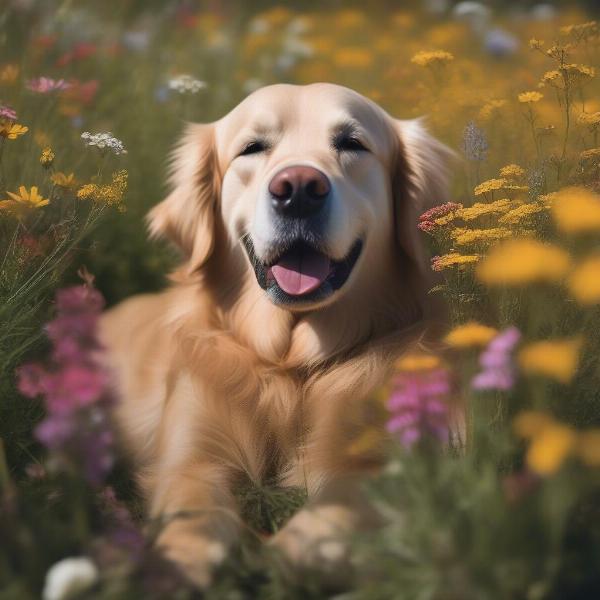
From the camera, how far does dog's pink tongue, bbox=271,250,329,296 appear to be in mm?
2416

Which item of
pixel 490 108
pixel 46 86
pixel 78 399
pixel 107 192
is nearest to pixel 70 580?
pixel 78 399

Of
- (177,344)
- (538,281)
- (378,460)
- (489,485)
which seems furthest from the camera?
(177,344)

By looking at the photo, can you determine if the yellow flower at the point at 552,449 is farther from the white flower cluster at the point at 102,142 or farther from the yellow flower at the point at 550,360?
the white flower cluster at the point at 102,142

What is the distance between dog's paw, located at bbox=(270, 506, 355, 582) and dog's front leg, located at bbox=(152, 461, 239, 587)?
0.46 ft

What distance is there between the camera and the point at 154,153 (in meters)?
4.19

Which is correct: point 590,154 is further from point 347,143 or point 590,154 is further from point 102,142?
point 102,142

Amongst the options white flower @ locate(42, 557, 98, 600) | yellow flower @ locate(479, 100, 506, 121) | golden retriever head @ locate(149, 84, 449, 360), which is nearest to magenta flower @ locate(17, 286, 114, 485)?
white flower @ locate(42, 557, 98, 600)

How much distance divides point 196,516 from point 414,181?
4.21 ft

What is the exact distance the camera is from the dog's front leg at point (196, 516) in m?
1.76

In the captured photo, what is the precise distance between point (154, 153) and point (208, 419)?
6.55ft

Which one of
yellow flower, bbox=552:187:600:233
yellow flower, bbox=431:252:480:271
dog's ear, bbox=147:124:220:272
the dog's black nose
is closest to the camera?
yellow flower, bbox=552:187:600:233

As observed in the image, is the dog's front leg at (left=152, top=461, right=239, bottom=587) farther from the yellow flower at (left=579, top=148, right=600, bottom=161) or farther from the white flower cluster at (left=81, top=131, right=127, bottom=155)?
the yellow flower at (left=579, top=148, right=600, bottom=161)

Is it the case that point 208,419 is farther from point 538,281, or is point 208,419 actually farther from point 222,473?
point 538,281

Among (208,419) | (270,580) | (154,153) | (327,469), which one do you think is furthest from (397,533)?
(154,153)
